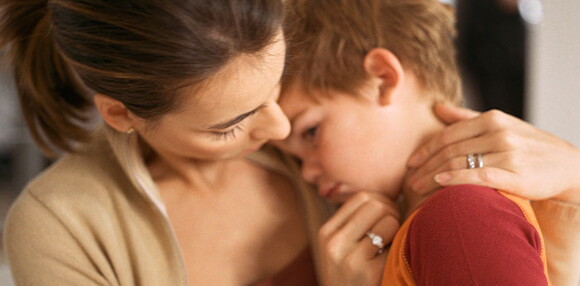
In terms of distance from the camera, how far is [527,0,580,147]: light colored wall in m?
2.82

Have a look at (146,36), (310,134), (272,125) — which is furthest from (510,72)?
(146,36)

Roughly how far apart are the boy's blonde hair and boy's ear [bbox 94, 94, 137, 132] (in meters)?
0.29

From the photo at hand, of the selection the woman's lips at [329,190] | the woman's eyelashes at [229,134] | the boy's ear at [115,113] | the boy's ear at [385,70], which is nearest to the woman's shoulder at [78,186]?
the boy's ear at [115,113]

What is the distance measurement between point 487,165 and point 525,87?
190cm

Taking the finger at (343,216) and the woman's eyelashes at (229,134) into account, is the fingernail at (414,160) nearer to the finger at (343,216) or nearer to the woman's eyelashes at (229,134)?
the finger at (343,216)

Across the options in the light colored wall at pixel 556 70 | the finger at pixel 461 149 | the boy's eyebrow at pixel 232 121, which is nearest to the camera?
the boy's eyebrow at pixel 232 121

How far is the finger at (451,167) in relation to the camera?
1.08 meters

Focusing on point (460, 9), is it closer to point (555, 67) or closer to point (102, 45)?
point (555, 67)

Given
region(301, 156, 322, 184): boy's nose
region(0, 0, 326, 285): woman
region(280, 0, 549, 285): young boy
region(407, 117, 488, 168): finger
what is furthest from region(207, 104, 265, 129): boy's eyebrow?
region(407, 117, 488, 168): finger

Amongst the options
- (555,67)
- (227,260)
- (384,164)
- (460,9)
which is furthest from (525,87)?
(227,260)

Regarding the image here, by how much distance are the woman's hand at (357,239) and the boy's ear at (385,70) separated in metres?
0.19

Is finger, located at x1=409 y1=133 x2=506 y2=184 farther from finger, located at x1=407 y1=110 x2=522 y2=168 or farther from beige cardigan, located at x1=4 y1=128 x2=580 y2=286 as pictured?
beige cardigan, located at x1=4 y1=128 x2=580 y2=286

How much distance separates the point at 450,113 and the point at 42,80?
0.75 m

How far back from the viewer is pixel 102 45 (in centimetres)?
89
